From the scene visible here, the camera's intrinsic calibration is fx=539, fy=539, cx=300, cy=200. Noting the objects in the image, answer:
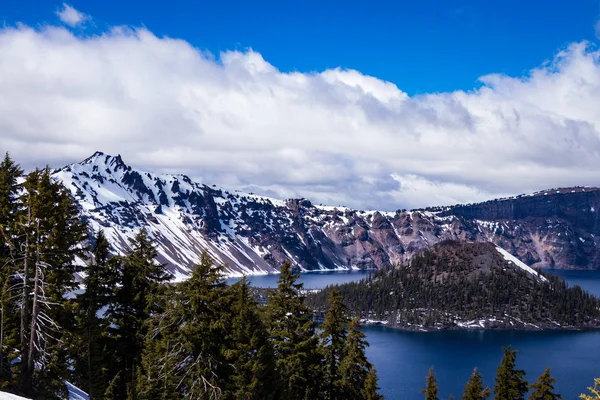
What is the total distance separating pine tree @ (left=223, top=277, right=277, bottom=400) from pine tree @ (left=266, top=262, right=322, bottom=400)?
5289 mm

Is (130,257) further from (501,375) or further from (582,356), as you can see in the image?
(582,356)

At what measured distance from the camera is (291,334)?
42.4 metres

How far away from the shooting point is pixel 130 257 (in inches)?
1670

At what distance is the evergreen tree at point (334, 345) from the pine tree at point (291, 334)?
3061mm

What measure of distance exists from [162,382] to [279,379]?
28.8 feet

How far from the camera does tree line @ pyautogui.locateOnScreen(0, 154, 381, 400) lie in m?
31.0

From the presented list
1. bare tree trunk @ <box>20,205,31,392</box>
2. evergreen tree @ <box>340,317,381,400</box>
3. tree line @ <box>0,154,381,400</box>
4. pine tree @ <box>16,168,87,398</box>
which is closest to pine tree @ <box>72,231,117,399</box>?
tree line @ <box>0,154,381,400</box>

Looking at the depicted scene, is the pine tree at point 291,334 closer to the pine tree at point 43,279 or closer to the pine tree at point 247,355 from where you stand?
the pine tree at point 247,355

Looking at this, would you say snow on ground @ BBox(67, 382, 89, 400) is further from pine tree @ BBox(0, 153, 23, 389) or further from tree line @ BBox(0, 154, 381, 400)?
pine tree @ BBox(0, 153, 23, 389)

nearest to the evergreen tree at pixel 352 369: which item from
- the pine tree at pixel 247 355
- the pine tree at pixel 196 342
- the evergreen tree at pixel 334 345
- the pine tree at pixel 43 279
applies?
the evergreen tree at pixel 334 345

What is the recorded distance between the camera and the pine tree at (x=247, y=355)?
106 ft

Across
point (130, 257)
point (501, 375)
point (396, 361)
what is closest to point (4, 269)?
point (130, 257)

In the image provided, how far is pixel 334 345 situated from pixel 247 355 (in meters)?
13.8

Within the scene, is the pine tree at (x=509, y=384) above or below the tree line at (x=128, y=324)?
below
